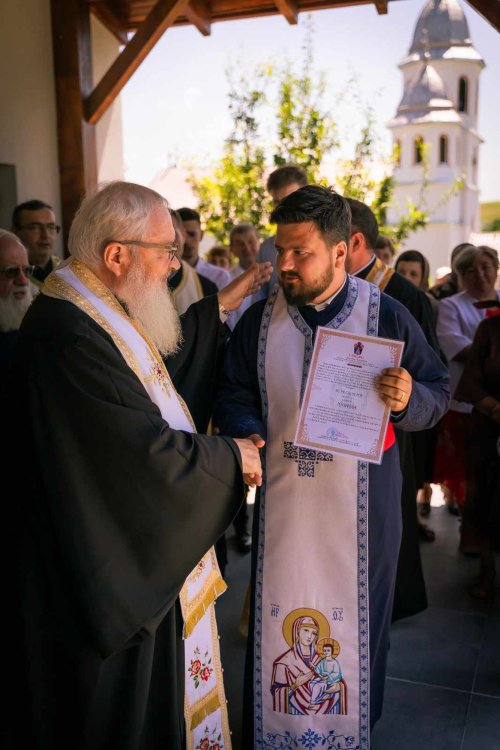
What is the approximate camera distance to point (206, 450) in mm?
2094

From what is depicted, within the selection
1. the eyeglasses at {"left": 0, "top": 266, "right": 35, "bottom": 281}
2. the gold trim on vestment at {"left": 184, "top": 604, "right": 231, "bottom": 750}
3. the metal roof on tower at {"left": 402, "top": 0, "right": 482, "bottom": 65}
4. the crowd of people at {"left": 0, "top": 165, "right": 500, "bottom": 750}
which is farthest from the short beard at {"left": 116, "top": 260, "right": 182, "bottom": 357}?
the metal roof on tower at {"left": 402, "top": 0, "right": 482, "bottom": 65}

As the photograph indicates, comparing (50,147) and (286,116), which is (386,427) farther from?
(286,116)

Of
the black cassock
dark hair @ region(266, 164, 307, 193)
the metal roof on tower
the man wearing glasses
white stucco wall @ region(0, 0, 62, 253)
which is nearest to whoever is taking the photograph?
the black cassock

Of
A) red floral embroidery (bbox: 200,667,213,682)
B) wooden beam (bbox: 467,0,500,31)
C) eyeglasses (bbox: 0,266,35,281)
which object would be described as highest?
wooden beam (bbox: 467,0,500,31)

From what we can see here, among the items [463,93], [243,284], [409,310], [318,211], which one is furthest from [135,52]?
[463,93]

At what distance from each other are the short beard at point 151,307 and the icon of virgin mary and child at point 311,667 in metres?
1.05

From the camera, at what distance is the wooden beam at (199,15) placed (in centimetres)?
731

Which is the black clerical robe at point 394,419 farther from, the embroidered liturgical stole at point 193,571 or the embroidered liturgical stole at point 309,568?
the embroidered liturgical stole at point 193,571

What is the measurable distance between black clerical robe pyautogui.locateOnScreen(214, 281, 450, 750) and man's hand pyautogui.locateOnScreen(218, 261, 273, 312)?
17 centimetres

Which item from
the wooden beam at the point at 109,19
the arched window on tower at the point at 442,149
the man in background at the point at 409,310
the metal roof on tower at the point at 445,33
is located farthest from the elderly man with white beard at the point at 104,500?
the metal roof on tower at the point at 445,33

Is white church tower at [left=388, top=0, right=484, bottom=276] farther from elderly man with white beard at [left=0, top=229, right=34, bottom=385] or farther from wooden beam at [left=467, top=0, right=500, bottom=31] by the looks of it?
elderly man with white beard at [left=0, top=229, right=34, bottom=385]

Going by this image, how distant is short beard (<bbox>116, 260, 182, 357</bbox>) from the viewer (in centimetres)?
223

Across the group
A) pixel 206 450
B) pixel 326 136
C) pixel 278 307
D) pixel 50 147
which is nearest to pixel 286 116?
pixel 326 136

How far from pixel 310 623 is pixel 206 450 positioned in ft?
2.82
